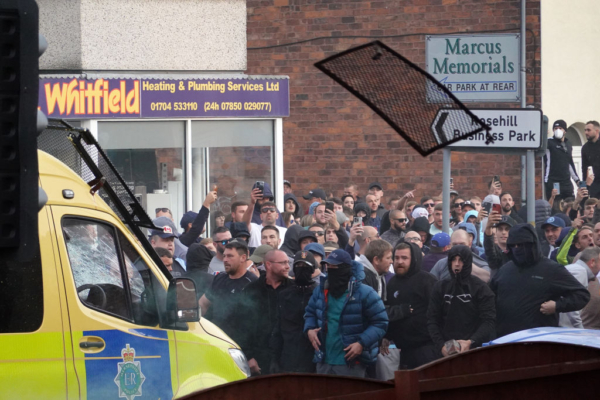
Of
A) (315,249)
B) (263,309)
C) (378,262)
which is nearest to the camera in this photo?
(263,309)

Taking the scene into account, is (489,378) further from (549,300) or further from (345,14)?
(345,14)

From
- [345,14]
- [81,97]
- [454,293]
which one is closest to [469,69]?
[454,293]

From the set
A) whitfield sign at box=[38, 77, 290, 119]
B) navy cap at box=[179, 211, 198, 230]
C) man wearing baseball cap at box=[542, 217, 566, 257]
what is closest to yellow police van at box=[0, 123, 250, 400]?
navy cap at box=[179, 211, 198, 230]

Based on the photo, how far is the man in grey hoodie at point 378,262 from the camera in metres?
8.41

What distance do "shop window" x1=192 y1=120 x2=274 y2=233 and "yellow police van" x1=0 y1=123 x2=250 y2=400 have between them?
671 centimetres

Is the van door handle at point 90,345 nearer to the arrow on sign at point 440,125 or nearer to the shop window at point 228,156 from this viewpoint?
the arrow on sign at point 440,125

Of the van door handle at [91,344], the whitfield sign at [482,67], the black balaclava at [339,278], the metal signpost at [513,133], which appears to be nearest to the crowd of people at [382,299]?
the black balaclava at [339,278]

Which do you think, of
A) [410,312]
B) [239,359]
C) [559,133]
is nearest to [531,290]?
[410,312]

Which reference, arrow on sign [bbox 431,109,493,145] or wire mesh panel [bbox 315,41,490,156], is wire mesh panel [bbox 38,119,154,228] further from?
arrow on sign [bbox 431,109,493,145]

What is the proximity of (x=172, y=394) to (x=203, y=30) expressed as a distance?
27.8ft

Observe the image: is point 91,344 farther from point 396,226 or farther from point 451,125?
point 396,226

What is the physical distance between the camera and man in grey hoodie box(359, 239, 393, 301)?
27.6 feet

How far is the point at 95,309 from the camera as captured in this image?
5.11 metres

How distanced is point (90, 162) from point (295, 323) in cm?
304
